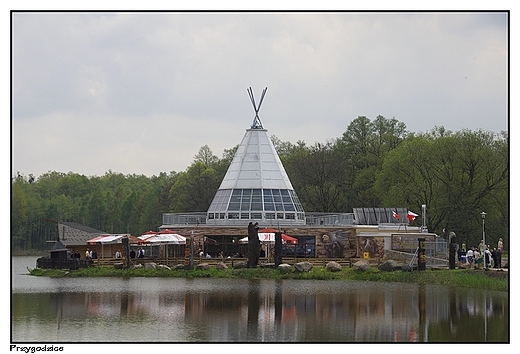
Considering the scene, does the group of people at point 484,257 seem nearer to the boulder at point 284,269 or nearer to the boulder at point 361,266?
the boulder at point 361,266

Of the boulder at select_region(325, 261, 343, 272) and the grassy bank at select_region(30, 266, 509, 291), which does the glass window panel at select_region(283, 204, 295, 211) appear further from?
the boulder at select_region(325, 261, 343, 272)

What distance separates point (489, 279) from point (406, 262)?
36.4ft

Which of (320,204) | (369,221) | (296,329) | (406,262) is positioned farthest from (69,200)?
(296,329)

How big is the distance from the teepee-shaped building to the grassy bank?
40.4ft

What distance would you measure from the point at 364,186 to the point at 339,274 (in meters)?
33.7

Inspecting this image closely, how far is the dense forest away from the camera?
61656mm

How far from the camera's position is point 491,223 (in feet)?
200

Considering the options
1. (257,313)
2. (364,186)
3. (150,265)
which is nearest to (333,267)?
(150,265)

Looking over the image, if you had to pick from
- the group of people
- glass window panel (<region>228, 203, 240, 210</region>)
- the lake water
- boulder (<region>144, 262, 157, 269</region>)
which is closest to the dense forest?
the group of people

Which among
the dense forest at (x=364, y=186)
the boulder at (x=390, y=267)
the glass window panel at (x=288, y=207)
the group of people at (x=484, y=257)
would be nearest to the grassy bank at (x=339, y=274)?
the boulder at (x=390, y=267)

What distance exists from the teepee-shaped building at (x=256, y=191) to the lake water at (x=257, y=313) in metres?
19.4

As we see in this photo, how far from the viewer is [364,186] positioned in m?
75.4

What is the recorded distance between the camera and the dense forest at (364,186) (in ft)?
202

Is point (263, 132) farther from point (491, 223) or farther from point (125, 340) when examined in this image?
point (125, 340)
